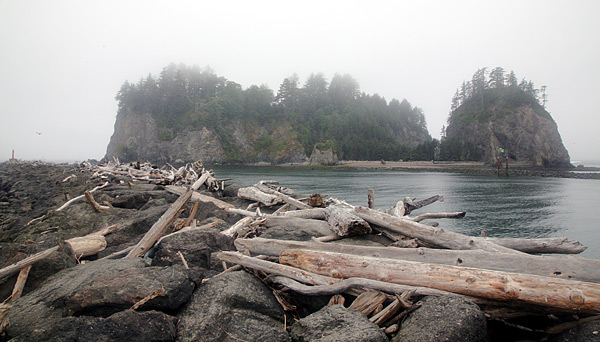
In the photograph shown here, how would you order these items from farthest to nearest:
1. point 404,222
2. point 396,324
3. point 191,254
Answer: point 404,222, point 191,254, point 396,324

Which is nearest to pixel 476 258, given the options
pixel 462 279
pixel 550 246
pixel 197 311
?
pixel 462 279

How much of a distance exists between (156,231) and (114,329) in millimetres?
3075

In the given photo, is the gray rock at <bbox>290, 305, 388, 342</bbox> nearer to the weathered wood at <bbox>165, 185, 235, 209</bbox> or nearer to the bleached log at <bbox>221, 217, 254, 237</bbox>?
the bleached log at <bbox>221, 217, 254, 237</bbox>

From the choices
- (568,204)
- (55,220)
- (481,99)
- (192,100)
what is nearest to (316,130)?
(192,100)

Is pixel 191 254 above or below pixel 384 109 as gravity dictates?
below

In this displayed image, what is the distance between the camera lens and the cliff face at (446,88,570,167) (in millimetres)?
99938

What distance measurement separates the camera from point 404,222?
5.38 m

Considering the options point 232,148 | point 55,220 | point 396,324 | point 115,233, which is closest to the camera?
point 396,324

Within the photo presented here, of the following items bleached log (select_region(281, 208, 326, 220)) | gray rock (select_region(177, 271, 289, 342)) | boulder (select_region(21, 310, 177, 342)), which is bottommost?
gray rock (select_region(177, 271, 289, 342))

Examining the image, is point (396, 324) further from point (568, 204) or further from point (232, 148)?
point (232, 148)

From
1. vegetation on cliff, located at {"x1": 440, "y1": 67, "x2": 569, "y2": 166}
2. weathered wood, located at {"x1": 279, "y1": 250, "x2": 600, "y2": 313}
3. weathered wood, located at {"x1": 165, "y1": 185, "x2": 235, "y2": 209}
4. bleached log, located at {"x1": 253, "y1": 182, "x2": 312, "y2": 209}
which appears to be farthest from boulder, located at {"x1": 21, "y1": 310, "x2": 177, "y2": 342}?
vegetation on cliff, located at {"x1": 440, "y1": 67, "x2": 569, "y2": 166}

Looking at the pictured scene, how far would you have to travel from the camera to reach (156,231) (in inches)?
221

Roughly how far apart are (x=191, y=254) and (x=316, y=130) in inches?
4866

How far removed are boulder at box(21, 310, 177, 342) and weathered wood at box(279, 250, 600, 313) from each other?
6.16 feet
